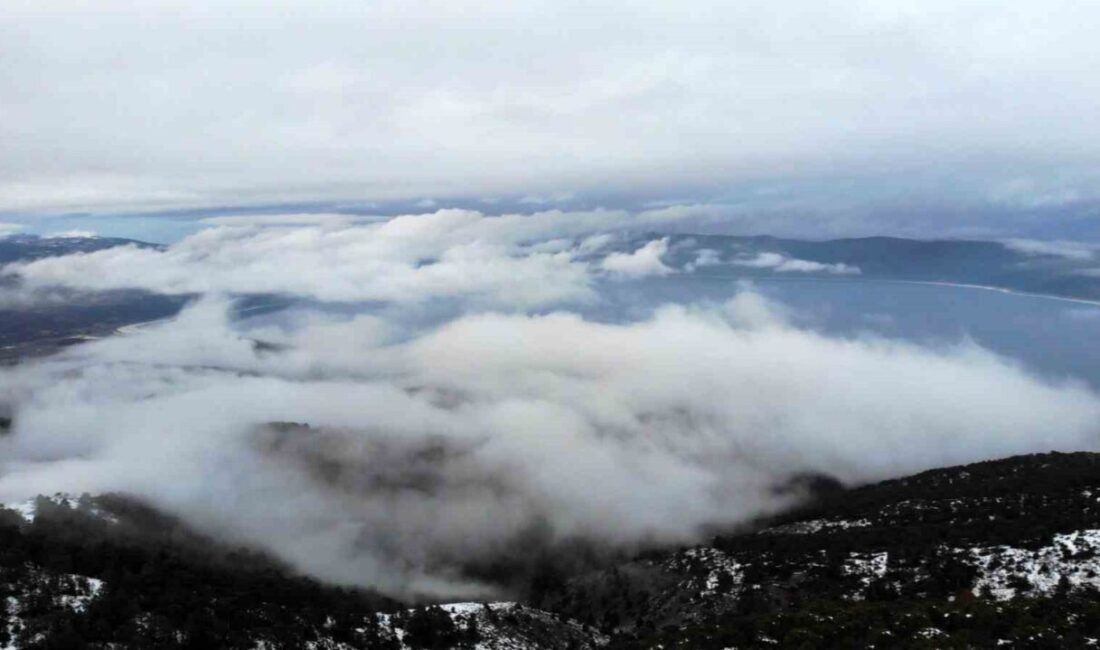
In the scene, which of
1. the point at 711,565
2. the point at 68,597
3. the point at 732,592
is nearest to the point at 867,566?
the point at 732,592

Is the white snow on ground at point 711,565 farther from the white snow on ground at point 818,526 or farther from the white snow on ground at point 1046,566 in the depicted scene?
the white snow on ground at point 1046,566

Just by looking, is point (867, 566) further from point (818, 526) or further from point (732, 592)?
point (818, 526)

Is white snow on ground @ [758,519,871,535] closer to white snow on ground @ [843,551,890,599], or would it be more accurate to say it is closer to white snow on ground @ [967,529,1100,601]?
white snow on ground @ [843,551,890,599]

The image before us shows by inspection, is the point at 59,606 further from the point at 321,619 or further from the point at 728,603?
the point at 728,603

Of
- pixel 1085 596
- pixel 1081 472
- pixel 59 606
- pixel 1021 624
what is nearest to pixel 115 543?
pixel 59 606

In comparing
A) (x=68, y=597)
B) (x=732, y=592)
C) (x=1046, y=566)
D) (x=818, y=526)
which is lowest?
(x=818, y=526)

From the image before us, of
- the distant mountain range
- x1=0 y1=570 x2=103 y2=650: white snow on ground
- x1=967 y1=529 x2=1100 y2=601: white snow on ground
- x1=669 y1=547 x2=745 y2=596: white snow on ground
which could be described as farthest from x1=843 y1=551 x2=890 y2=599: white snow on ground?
x1=0 y1=570 x2=103 y2=650: white snow on ground

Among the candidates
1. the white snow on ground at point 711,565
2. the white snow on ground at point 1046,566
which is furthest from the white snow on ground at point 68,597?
the white snow on ground at point 1046,566
